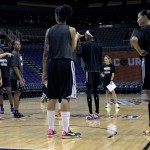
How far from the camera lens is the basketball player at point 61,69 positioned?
5078 millimetres

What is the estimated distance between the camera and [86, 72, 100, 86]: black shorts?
7613 mm

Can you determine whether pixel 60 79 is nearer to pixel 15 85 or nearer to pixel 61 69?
pixel 61 69

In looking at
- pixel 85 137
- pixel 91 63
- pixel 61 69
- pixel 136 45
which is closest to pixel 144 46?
pixel 136 45

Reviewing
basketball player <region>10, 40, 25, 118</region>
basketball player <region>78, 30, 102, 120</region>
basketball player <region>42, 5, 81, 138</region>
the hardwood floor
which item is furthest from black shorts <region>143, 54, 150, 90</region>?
basketball player <region>10, 40, 25, 118</region>

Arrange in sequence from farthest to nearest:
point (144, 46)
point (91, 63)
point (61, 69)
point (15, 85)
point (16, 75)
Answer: point (15, 85)
point (16, 75)
point (91, 63)
point (144, 46)
point (61, 69)

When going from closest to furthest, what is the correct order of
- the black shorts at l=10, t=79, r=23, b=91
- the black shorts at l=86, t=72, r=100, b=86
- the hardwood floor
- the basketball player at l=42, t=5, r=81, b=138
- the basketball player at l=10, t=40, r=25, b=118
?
the hardwood floor < the basketball player at l=42, t=5, r=81, b=138 < the black shorts at l=86, t=72, r=100, b=86 < the basketball player at l=10, t=40, r=25, b=118 < the black shorts at l=10, t=79, r=23, b=91

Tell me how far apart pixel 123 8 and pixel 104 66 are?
59.3 ft

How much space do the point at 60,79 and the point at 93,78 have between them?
2.61 m

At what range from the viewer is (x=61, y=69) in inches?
201

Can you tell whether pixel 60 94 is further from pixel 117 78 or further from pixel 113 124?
pixel 117 78

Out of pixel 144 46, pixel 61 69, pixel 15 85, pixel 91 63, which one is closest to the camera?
pixel 61 69

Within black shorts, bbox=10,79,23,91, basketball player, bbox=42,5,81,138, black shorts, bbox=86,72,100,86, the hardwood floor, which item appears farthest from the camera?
black shorts, bbox=10,79,23,91

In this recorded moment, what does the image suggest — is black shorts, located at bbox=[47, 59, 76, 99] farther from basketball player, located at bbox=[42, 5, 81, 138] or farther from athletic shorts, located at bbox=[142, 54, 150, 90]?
athletic shorts, located at bbox=[142, 54, 150, 90]

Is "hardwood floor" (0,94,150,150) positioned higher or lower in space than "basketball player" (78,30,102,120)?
lower
